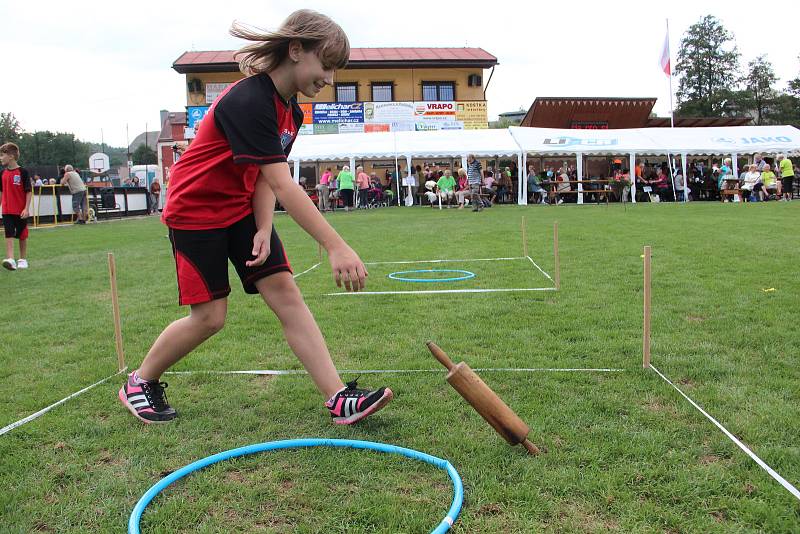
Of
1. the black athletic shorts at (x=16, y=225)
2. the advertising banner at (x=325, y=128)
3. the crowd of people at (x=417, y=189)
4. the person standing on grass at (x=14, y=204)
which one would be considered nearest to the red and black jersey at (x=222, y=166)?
the person standing on grass at (x=14, y=204)

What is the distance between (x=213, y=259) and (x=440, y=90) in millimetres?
37024

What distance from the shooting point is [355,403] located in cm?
297

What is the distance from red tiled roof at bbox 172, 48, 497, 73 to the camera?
1432 inches

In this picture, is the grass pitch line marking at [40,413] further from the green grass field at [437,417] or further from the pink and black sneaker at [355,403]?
the pink and black sneaker at [355,403]

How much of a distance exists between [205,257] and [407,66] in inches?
1450

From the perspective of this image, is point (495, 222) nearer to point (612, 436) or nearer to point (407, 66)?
point (612, 436)

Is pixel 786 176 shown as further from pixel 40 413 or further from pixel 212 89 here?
pixel 212 89

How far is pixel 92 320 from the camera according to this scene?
18.5 feet

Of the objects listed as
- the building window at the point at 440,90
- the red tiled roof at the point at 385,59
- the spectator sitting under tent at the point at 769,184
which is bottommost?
the spectator sitting under tent at the point at 769,184

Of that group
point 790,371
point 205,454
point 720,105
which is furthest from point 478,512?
point 720,105

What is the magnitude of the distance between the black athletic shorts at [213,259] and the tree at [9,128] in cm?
8452

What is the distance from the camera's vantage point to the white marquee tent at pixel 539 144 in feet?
82.1

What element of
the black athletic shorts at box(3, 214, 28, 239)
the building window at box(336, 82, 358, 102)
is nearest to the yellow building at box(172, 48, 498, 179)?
the building window at box(336, 82, 358, 102)

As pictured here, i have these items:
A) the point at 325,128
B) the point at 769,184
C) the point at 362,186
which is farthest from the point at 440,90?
the point at 769,184
